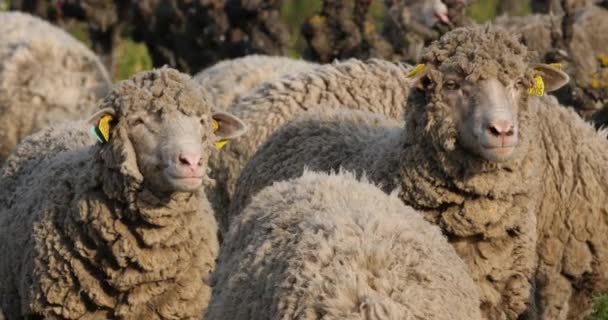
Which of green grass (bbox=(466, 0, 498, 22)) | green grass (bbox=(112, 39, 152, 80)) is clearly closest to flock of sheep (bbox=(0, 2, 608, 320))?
green grass (bbox=(112, 39, 152, 80))

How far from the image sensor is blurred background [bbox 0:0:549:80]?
1327 cm

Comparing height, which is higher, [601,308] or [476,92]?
[476,92]

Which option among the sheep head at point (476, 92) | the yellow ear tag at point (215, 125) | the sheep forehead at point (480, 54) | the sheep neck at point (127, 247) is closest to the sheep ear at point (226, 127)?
the yellow ear tag at point (215, 125)

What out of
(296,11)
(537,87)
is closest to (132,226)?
(537,87)

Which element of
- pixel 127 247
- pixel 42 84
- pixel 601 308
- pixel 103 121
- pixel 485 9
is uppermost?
pixel 103 121

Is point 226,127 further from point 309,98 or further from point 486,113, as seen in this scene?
point 309,98

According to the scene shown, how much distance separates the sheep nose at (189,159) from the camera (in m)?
6.32

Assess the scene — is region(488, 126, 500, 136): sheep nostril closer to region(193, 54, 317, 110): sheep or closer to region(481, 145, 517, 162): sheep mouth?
region(481, 145, 517, 162): sheep mouth

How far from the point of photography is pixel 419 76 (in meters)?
6.66

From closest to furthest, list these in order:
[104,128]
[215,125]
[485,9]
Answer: [104,128]
[215,125]
[485,9]

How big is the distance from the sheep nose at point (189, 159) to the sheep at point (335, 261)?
581 millimetres

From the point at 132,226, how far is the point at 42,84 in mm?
5355

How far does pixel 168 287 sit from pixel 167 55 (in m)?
9.90

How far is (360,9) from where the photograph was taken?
1349cm
